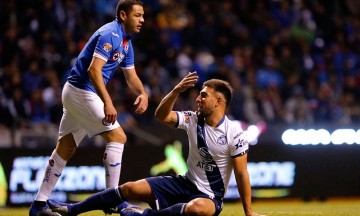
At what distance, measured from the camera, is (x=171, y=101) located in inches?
342

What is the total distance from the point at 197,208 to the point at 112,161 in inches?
51.2

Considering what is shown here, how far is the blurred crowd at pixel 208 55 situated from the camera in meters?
18.0

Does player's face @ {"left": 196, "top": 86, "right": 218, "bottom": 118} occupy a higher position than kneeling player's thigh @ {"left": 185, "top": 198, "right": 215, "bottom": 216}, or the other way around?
player's face @ {"left": 196, "top": 86, "right": 218, "bottom": 118}

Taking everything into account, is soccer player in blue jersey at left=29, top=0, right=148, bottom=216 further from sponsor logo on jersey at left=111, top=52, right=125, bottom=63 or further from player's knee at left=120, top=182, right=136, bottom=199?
player's knee at left=120, top=182, right=136, bottom=199

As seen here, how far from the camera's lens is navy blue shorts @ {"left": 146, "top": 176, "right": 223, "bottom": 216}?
883 centimetres

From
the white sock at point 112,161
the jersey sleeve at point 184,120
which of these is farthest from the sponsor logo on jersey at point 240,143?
the white sock at point 112,161

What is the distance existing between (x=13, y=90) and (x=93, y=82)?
28.3ft

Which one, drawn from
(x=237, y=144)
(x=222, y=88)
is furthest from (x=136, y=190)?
(x=222, y=88)

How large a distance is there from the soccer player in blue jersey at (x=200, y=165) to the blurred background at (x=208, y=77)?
6.75 meters

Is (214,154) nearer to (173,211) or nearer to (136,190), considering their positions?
(173,211)

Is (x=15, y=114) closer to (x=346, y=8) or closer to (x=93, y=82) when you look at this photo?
(x=93, y=82)

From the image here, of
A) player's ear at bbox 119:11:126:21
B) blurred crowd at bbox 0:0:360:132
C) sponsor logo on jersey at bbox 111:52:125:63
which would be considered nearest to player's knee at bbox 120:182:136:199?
sponsor logo on jersey at bbox 111:52:125:63

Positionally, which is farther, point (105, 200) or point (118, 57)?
point (118, 57)

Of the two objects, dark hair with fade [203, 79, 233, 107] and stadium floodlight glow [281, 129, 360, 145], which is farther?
stadium floodlight glow [281, 129, 360, 145]
